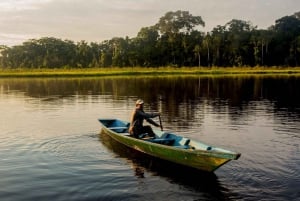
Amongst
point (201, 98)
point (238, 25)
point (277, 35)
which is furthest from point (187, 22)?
point (201, 98)

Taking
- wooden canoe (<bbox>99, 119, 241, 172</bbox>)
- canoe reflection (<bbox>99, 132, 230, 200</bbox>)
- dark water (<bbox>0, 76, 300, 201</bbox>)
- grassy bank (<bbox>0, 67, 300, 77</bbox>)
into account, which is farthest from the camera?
grassy bank (<bbox>0, 67, 300, 77</bbox>)

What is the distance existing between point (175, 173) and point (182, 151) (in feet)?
2.41

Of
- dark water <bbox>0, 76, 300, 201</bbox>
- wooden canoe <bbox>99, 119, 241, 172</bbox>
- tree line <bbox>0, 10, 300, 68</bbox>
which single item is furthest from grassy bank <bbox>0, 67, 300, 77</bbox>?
wooden canoe <bbox>99, 119, 241, 172</bbox>

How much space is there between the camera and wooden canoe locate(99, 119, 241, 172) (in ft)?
38.2

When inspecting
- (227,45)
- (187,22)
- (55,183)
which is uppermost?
(187,22)

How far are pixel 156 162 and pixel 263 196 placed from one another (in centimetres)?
447

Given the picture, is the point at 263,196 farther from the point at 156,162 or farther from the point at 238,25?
the point at 238,25

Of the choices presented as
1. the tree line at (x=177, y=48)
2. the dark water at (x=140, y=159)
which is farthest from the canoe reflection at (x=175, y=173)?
the tree line at (x=177, y=48)

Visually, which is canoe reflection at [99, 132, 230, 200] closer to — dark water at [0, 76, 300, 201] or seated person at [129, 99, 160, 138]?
dark water at [0, 76, 300, 201]

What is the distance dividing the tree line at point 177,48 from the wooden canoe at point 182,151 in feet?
238

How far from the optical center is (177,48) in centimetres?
9112

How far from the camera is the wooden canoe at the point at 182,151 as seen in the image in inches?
458

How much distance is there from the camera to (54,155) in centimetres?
1538

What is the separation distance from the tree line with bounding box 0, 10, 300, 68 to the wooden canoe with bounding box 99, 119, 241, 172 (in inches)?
2856
